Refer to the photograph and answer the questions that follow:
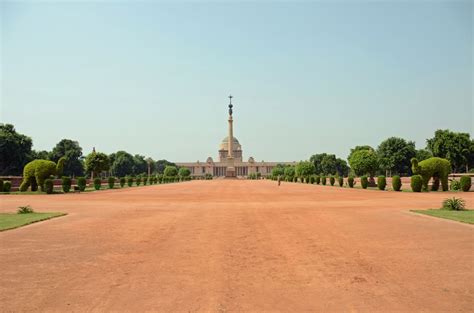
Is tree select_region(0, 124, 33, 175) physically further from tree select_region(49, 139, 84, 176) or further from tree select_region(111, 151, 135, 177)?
tree select_region(111, 151, 135, 177)

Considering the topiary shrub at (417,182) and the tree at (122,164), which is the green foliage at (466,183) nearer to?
the topiary shrub at (417,182)

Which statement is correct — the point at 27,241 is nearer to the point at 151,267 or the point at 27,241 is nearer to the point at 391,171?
the point at 151,267

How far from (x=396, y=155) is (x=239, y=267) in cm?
7714

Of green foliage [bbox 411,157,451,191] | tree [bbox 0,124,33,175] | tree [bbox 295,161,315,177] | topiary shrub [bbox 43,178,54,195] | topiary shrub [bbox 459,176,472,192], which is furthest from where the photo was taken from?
tree [bbox 295,161,315,177]

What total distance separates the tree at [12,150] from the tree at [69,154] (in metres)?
14.1

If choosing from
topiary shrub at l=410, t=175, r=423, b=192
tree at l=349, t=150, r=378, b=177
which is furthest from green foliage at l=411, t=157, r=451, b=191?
tree at l=349, t=150, r=378, b=177

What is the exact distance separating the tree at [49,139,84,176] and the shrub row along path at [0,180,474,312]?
72886 mm

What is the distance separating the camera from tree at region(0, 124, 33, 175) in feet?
198

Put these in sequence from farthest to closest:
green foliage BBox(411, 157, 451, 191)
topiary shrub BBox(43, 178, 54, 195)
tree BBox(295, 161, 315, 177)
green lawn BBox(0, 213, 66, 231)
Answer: tree BBox(295, 161, 315, 177) < green foliage BBox(411, 157, 451, 191) < topiary shrub BBox(43, 178, 54, 195) < green lawn BBox(0, 213, 66, 231)

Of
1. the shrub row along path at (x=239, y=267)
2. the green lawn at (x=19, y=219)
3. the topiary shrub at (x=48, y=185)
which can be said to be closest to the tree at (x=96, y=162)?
the topiary shrub at (x=48, y=185)

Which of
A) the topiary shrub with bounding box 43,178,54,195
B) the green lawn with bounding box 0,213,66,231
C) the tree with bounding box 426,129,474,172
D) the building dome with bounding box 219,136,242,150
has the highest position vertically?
the building dome with bounding box 219,136,242,150

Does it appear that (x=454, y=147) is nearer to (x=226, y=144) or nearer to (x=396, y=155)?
(x=396, y=155)

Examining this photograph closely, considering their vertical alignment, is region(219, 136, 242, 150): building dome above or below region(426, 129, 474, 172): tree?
above

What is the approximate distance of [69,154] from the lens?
8019 centimetres
